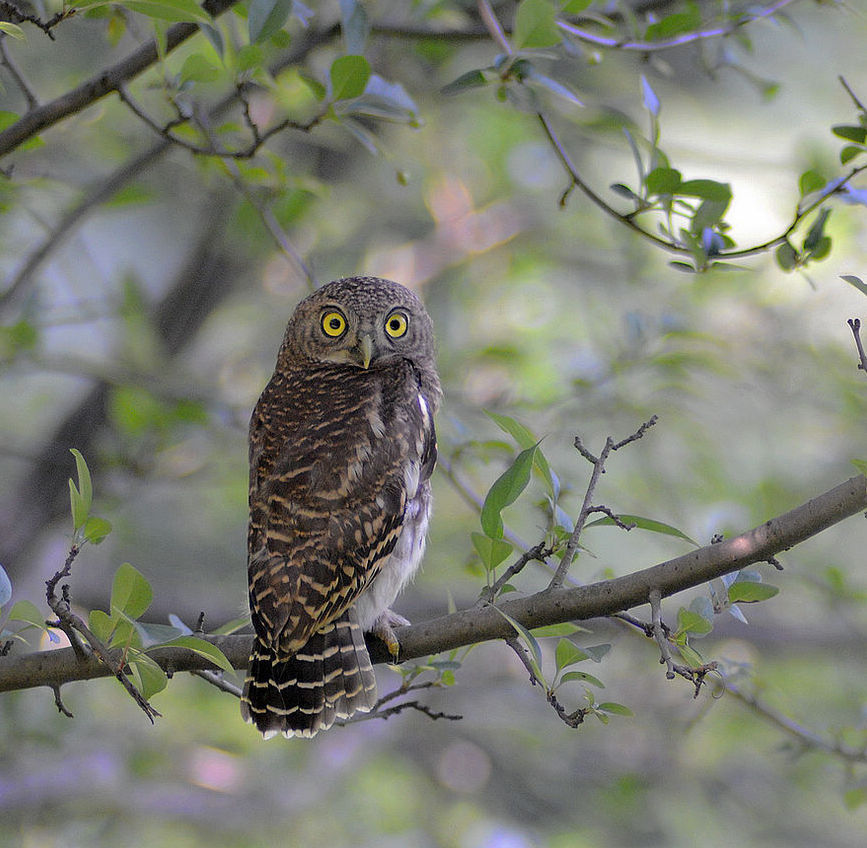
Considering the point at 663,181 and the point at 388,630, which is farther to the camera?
the point at 388,630

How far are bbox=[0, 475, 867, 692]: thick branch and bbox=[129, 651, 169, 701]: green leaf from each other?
210 millimetres

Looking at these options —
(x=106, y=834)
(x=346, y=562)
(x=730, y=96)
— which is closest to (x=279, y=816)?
(x=106, y=834)

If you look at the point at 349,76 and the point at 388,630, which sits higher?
the point at 349,76

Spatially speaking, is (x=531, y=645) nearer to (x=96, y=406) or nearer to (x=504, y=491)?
(x=504, y=491)

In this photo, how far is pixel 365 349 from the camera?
3225 mm

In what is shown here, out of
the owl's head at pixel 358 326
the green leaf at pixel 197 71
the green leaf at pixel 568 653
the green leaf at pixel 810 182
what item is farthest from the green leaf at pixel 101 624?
the owl's head at pixel 358 326

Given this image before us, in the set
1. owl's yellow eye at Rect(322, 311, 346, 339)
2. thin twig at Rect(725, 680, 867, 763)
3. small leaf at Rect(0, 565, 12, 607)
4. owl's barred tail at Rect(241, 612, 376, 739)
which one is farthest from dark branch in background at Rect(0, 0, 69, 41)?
thin twig at Rect(725, 680, 867, 763)

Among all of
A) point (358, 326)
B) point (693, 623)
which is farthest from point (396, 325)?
point (693, 623)

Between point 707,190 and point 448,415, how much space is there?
4.74 ft

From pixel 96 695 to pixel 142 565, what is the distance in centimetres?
63

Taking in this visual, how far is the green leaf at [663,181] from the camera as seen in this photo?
202cm

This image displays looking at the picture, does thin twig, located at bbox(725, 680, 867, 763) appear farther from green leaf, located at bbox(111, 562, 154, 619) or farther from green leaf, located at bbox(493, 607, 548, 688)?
green leaf, located at bbox(111, 562, 154, 619)

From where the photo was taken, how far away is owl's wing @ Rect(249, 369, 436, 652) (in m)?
2.47

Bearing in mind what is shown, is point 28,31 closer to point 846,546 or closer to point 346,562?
point 346,562
